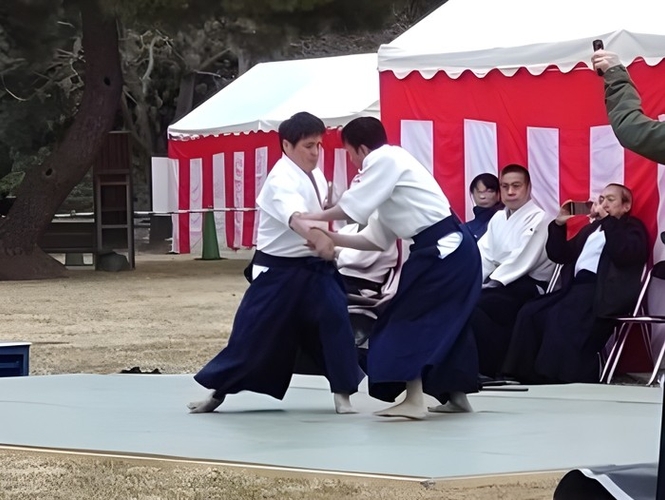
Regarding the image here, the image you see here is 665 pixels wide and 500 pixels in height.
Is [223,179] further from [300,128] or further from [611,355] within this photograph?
[300,128]

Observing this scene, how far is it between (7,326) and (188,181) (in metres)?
10.7

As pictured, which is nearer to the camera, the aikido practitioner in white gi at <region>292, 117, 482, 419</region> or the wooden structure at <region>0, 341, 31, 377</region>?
the aikido practitioner in white gi at <region>292, 117, 482, 419</region>

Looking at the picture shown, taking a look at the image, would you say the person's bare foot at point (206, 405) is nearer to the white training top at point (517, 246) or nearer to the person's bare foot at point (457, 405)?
the person's bare foot at point (457, 405)

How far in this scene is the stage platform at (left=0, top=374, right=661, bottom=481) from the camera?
17.6 feet

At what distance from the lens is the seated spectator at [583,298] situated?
26.5 ft

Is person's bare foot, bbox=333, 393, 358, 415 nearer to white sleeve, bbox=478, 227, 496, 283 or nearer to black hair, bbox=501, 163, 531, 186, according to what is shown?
white sleeve, bbox=478, 227, 496, 283

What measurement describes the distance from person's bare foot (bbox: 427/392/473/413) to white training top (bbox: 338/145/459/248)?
0.85m

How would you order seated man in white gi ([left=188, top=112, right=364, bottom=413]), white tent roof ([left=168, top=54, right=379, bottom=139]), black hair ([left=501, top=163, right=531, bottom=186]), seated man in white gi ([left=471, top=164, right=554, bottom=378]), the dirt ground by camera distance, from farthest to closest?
white tent roof ([left=168, top=54, right=379, bottom=139]) → black hair ([left=501, top=163, right=531, bottom=186]) → seated man in white gi ([left=471, top=164, right=554, bottom=378]) → seated man in white gi ([left=188, top=112, right=364, bottom=413]) → the dirt ground

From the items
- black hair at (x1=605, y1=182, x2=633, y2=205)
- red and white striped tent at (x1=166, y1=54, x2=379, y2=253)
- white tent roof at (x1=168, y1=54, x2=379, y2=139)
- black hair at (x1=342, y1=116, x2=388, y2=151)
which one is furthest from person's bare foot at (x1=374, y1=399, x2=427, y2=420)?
red and white striped tent at (x1=166, y1=54, x2=379, y2=253)

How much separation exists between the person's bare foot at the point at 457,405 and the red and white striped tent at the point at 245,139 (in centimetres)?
953

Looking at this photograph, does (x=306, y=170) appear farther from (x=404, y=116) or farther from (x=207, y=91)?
(x=207, y=91)

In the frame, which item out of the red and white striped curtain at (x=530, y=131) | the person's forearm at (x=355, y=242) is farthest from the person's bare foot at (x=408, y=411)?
the red and white striped curtain at (x=530, y=131)

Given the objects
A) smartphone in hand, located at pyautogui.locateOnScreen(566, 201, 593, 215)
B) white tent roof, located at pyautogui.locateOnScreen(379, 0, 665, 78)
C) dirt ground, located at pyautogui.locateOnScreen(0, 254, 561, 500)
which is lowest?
dirt ground, located at pyautogui.locateOnScreen(0, 254, 561, 500)

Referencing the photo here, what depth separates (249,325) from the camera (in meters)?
6.70
